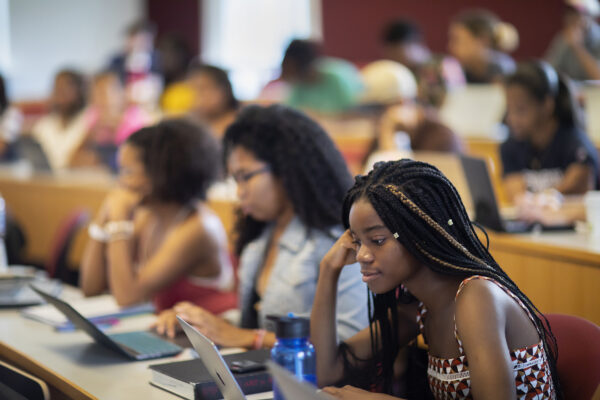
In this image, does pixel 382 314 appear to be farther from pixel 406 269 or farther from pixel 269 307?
pixel 269 307

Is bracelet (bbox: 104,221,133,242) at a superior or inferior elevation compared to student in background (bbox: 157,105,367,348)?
inferior

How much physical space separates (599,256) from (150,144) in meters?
1.48

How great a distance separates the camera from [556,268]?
250 centimetres

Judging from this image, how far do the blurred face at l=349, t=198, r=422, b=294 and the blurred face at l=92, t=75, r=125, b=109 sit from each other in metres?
5.19

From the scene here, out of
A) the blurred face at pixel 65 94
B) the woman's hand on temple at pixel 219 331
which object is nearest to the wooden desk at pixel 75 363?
the woman's hand on temple at pixel 219 331

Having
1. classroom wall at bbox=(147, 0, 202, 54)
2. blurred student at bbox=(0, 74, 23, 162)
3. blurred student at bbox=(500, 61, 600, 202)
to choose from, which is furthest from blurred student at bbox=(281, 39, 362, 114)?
classroom wall at bbox=(147, 0, 202, 54)

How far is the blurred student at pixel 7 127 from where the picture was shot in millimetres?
6301

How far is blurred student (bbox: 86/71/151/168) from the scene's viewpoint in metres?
5.78

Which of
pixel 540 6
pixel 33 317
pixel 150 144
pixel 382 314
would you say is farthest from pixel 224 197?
pixel 540 6

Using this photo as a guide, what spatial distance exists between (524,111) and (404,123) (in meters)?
0.90

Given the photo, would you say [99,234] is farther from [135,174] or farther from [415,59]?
[415,59]

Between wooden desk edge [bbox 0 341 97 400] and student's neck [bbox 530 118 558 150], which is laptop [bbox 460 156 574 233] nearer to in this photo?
student's neck [bbox 530 118 558 150]

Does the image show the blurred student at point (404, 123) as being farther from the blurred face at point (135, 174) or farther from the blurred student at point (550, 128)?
the blurred face at point (135, 174)

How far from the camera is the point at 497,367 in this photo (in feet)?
4.04
